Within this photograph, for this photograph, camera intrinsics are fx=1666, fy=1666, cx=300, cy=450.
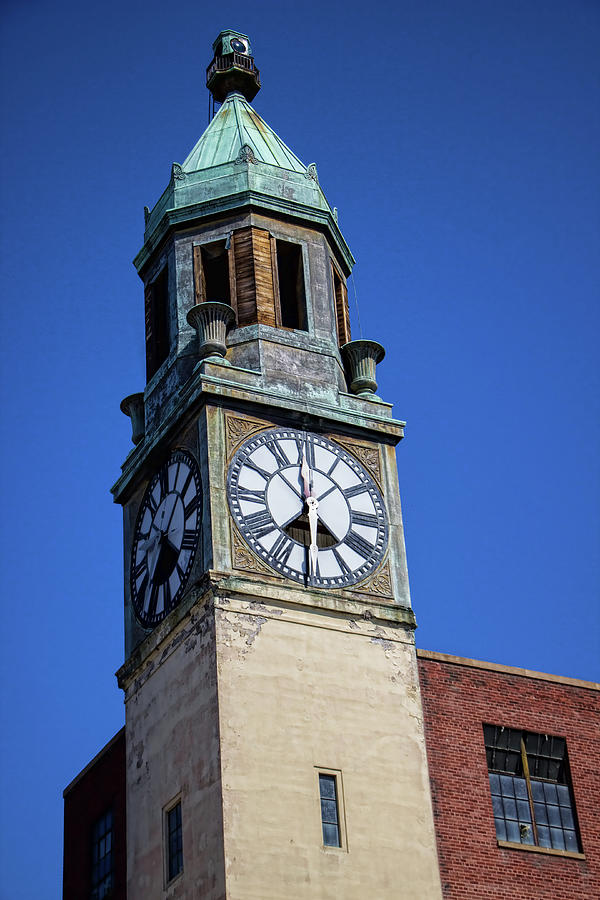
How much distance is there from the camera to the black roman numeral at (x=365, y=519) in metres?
34.1

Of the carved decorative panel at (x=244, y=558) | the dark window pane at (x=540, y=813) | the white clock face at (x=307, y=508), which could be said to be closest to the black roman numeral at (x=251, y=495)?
the white clock face at (x=307, y=508)

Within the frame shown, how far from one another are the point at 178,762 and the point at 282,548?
15.3 ft

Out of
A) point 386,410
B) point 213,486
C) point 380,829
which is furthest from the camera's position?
point 386,410

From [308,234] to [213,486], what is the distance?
322 inches

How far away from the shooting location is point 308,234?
3831cm

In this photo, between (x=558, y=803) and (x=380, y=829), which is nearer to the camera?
(x=380, y=829)

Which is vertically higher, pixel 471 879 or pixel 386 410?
pixel 386 410

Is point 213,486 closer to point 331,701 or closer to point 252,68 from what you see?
point 331,701

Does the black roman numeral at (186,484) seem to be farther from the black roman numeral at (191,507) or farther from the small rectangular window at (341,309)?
the small rectangular window at (341,309)

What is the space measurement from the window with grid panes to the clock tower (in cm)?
196

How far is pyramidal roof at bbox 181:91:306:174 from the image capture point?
39375mm

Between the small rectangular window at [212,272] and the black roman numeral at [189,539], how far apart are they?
6.21 meters

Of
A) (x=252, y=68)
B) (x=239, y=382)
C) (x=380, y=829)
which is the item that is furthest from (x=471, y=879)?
(x=252, y=68)

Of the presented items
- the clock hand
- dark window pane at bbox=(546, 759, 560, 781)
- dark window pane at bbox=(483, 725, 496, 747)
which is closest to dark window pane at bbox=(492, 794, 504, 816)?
dark window pane at bbox=(483, 725, 496, 747)
